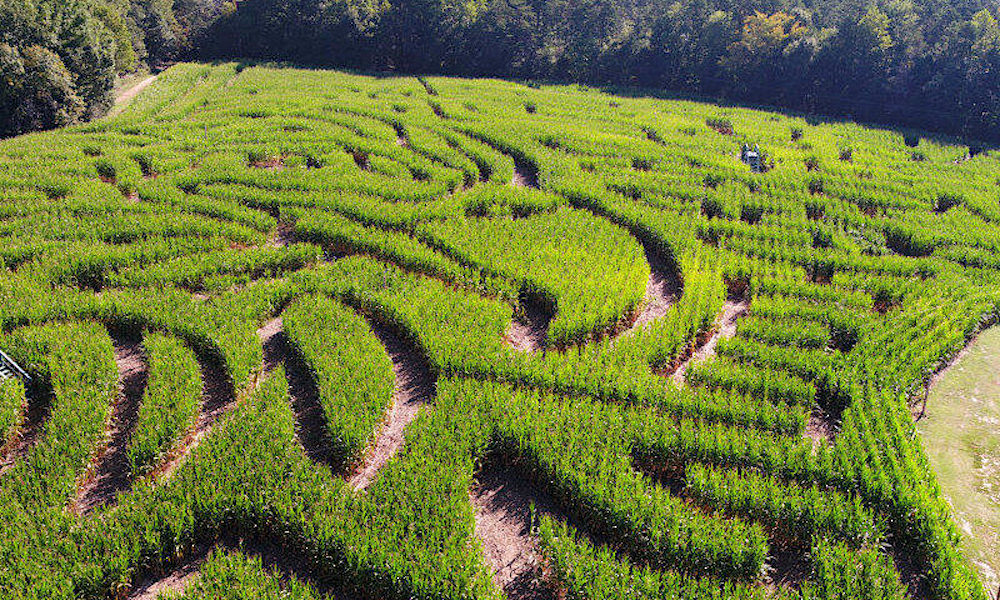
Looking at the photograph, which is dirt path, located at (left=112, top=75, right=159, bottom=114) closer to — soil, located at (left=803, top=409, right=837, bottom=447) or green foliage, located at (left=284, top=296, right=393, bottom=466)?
green foliage, located at (left=284, top=296, right=393, bottom=466)

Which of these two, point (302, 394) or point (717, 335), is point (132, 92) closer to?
point (302, 394)

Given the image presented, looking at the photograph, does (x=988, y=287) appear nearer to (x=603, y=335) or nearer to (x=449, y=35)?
(x=603, y=335)

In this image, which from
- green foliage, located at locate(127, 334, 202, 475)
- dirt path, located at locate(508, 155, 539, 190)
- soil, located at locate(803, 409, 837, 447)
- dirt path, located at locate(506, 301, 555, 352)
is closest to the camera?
green foliage, located at locate(127, 334, 202, 475)

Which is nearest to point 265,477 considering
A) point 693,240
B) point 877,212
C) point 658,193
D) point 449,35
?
point 693,240

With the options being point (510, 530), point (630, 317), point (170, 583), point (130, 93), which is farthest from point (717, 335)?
point (130, 93)

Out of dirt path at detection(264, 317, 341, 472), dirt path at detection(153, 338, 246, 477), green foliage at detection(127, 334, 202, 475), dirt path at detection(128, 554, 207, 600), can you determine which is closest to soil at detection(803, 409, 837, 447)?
dirt path at detection(264, 317, 341, 472)
